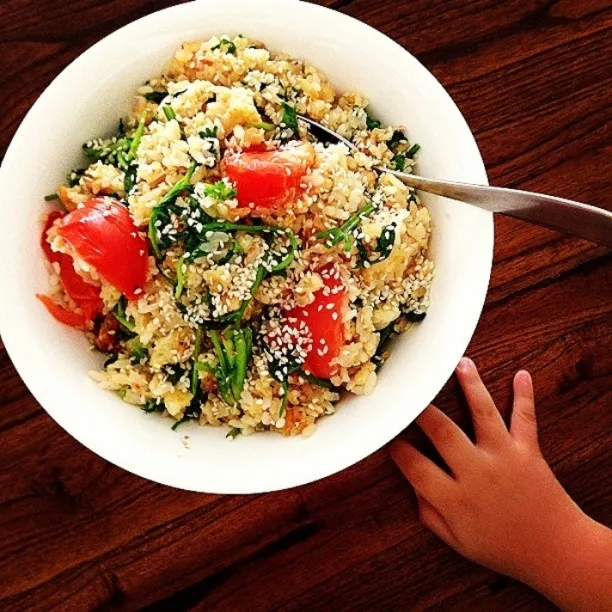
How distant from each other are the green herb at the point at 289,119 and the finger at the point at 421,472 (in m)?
0.72

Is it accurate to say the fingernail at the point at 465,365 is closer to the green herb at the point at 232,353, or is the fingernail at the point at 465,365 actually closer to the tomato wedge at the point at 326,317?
the tomato wedge at the point at 326,317

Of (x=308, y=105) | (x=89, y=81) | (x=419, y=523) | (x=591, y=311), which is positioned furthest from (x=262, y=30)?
(x=419, y=523)

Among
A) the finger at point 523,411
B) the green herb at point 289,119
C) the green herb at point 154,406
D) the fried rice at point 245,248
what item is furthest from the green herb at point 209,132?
the finger at point 523,411

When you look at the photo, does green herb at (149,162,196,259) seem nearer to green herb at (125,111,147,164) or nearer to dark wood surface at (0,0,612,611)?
green herb at (125,111,147,164)

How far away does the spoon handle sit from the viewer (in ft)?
3.66

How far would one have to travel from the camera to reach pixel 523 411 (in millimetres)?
1585

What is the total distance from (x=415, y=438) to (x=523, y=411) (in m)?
0.24

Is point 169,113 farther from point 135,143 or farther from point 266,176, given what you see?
point 266,176

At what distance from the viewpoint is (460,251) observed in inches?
48.8

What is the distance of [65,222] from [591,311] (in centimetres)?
111

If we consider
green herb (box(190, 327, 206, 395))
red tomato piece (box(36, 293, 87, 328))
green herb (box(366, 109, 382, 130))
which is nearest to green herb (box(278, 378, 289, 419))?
green herb (box(190, 327, 206, 395))

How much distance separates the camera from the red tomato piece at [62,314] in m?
1.26

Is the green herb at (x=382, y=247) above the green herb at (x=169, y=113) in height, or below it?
below

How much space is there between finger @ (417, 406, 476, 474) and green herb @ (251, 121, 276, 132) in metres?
0.70
